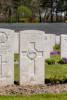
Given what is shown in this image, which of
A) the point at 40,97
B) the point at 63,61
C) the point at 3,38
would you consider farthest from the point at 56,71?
the point at 40,97

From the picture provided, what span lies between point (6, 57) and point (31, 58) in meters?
0.73

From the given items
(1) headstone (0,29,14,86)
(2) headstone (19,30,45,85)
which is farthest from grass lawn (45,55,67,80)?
(1) headstone (0,29,14,86)

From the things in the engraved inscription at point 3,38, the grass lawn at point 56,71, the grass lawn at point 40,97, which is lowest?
the grass lawn at point 56,71

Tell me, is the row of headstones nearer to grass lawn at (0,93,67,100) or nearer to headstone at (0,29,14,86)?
headstone at (0,29,14,86)

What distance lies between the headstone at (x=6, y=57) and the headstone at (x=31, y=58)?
0.29 metres

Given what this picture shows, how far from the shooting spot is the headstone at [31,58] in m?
7.84

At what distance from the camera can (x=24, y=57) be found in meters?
7.88

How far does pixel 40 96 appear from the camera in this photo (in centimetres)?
655

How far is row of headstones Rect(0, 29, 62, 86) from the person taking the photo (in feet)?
25.6

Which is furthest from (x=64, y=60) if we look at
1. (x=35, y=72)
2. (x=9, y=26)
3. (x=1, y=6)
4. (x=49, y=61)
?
(x=1, y=6)

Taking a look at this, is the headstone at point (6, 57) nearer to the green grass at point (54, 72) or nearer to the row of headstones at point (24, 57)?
the row of headstones at point (24, 57)

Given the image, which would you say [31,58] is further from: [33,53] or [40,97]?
[40,97]

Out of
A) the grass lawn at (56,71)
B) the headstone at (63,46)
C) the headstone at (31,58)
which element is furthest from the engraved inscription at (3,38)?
the headstone at (63,46)

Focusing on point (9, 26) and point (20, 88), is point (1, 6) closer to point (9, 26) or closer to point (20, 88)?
point (9, 26)
